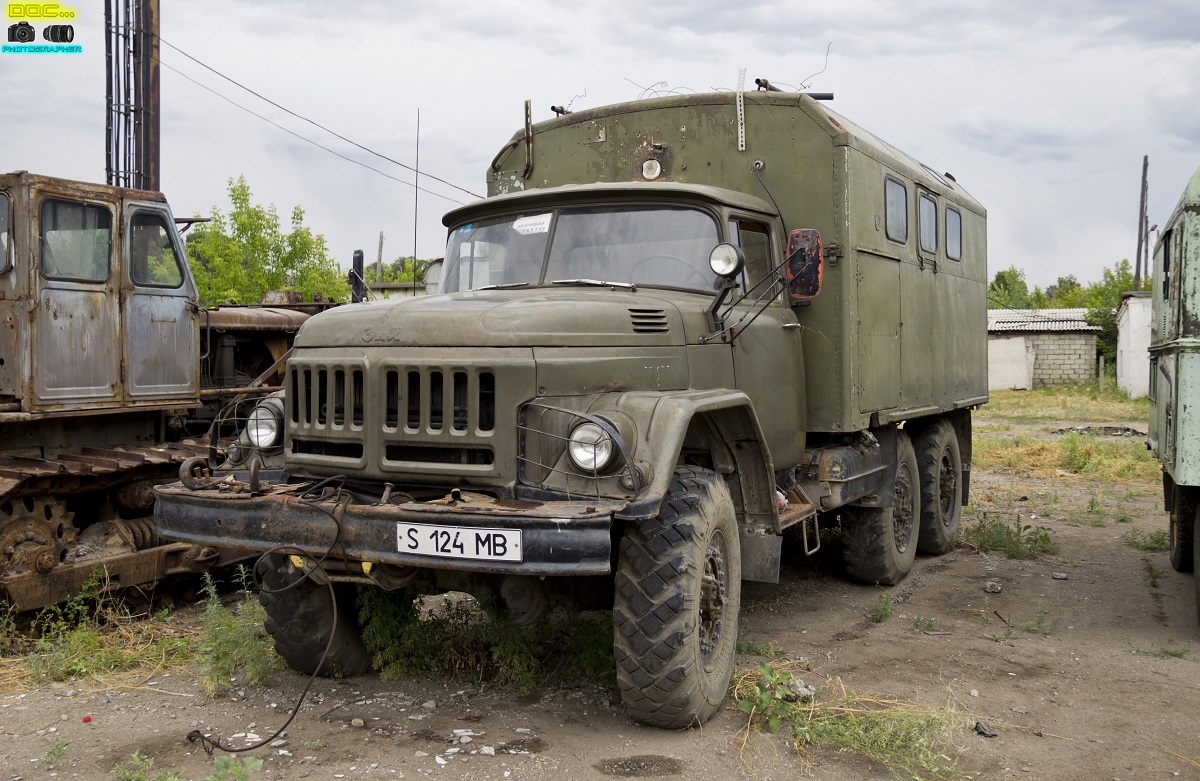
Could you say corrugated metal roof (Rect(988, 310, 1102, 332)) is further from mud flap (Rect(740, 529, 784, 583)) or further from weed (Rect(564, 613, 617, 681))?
weed (Rect(564, 613, 617, 681))

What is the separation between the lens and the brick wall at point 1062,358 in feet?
120

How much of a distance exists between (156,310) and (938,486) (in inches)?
257

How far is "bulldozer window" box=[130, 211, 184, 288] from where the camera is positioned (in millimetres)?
7770

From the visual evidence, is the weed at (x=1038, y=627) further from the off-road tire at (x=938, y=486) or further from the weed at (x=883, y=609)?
the off-road tire at (x=938, y=486)

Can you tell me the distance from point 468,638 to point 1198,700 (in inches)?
146

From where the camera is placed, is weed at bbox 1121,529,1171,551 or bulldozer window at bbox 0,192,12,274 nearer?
bulldozer window at bbox 0,192,12,274

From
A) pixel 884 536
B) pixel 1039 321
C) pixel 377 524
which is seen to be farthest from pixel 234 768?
pixel 1039 321

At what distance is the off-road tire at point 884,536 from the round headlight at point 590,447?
162 inches

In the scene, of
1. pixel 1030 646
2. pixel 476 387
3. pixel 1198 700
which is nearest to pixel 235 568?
pixel 476 387

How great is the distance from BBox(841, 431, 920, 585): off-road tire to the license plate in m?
4.45

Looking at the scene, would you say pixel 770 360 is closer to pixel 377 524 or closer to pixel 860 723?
pixel 860 723

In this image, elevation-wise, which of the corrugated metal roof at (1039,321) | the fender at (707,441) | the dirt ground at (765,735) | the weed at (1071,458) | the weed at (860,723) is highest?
the corrugated metal roof at (1039,321)

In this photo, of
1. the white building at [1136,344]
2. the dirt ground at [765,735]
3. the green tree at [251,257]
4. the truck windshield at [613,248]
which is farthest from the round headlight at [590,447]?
the white building at [1136,344]

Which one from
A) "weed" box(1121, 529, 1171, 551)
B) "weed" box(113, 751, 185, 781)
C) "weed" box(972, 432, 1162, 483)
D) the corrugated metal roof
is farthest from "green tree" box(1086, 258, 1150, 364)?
"weed" box(113, 751, 185, 781)
